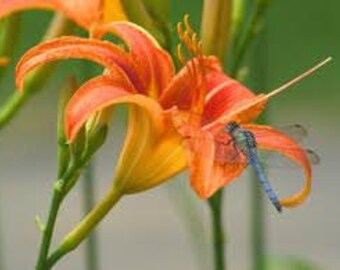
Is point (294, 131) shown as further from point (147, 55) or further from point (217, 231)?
point (147, 55)

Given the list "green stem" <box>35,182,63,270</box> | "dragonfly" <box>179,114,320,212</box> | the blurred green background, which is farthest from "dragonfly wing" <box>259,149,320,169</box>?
the blurred green background

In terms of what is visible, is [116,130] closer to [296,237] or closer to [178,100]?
[296,237]

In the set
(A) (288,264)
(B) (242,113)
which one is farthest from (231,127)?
(A) (288,264)

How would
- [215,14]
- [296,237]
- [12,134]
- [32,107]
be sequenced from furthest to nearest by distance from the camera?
1. [32,107]
2. [12,134]
3. [296,237]
4. [215,14]

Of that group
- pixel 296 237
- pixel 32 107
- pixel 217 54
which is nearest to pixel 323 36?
pixel 32 107

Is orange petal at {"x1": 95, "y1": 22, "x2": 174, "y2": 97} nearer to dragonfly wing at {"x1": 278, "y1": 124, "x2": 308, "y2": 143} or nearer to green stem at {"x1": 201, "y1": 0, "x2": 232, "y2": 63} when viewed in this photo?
green stem at {"x1": 201, "y1": 0, "x2": 232, "y2": 63}

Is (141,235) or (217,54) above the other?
(141,235)
